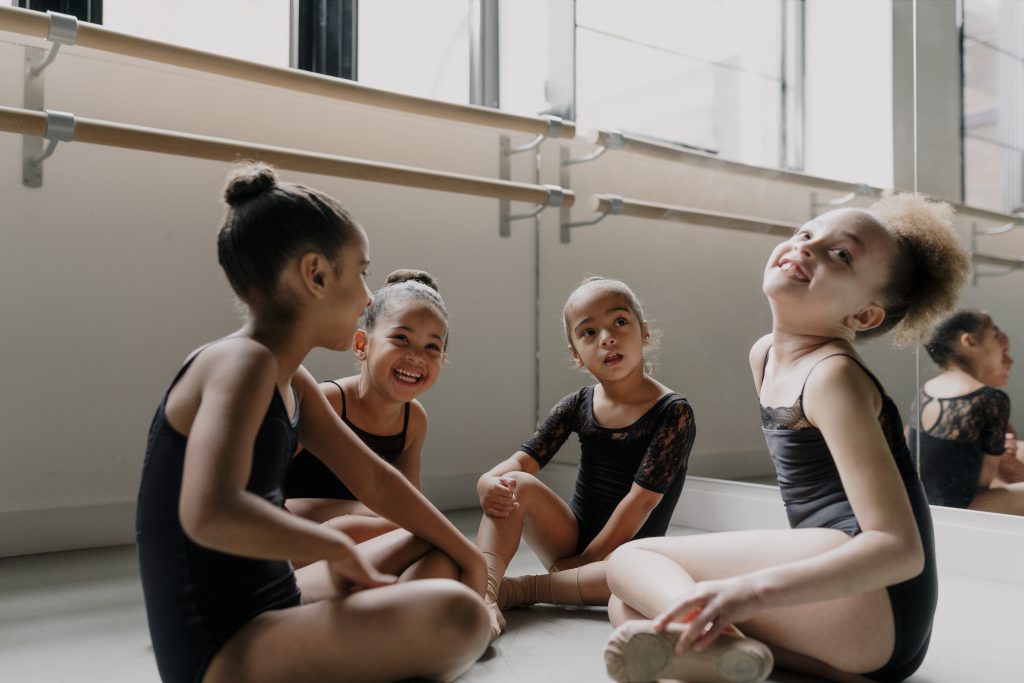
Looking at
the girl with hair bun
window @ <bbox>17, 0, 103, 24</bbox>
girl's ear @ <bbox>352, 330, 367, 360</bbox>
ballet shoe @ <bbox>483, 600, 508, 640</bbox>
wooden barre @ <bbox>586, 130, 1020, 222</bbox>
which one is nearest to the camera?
the girl with hair bun

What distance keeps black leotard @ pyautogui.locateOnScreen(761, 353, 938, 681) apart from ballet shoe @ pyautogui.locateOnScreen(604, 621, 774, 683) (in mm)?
192

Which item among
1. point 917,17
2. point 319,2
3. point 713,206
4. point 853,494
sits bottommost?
point 853,494

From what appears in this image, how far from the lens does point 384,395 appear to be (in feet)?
4.14

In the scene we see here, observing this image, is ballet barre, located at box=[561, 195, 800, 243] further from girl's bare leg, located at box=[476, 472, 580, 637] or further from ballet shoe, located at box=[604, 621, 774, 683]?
ballet shoe, located at box=[604, 621, 774, 683]

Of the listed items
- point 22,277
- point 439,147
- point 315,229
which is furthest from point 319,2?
point 315,229

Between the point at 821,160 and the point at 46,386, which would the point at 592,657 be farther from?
the point at 821,160

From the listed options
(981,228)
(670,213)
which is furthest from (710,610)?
(670,213)

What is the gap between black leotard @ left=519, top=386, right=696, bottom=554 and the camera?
4.07 feet

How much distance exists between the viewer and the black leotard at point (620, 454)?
48.9 inches

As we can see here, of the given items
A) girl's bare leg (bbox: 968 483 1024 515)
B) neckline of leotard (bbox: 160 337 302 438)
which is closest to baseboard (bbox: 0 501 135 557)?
neckline of leotard (bbox: 160 337 302 438)

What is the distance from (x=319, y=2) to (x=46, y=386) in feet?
3.43

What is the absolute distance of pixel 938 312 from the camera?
3.27ft

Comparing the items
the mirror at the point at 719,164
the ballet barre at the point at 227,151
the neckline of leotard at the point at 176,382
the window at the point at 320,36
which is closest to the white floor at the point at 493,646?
the neckline of leotard at the point at 176,382

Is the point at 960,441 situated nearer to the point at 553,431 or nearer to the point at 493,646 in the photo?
the point at 553,431
